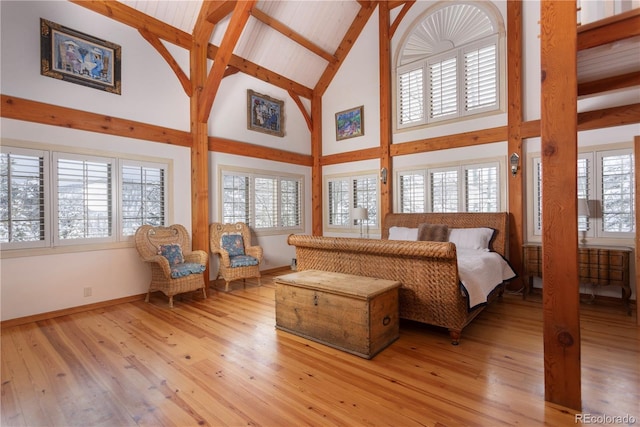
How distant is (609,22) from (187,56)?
523 centimetres

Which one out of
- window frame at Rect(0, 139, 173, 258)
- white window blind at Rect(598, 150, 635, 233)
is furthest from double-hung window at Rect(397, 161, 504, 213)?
window frame at Rect(0, 139, 173, 258)

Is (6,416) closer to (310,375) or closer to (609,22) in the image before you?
(310,375)

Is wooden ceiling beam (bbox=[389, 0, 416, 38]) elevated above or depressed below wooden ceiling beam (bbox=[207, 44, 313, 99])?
above

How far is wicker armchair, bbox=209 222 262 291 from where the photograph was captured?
16.2 feet

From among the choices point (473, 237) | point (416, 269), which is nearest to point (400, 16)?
point (473, 237)

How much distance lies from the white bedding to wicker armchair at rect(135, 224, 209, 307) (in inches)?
134

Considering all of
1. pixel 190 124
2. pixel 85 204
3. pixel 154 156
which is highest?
pixel 190 124

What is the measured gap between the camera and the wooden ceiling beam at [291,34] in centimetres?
539

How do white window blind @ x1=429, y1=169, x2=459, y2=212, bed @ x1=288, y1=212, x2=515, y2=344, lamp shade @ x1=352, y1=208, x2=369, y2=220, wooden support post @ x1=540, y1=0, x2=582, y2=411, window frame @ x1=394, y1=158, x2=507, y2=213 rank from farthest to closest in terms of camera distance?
lamp shade @ x1=352, y1=208, x2=369, y2=220, white window blind @ x1=429, y1=169, x2=459, y2=212, window frame @ x1=394, y1=158, x2=507, y2=213, bed @ x1=288, y1=212, x2=515, y2=344, wooden support post @ x1=540, y1=0, x2=582, y2=411

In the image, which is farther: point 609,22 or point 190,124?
point 190,124

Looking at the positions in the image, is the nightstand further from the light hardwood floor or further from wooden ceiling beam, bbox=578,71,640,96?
wooden ceiling beam, bbox=578,71,640,96

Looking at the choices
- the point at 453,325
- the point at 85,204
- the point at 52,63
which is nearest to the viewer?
the point at 453,325

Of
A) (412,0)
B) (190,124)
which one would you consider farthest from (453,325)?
(412,0)

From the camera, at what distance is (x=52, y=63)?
379 centimetres
